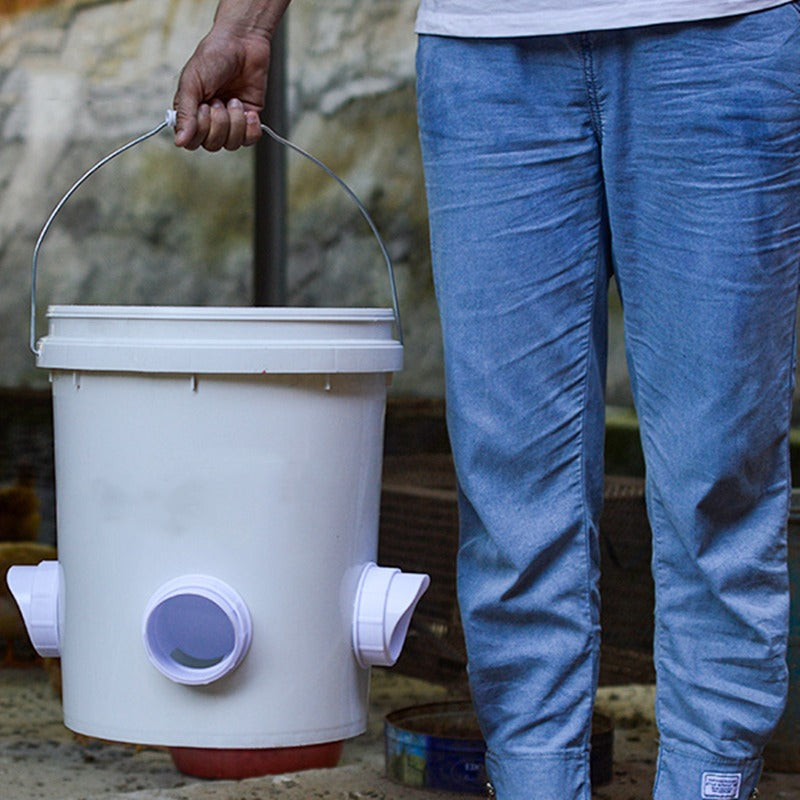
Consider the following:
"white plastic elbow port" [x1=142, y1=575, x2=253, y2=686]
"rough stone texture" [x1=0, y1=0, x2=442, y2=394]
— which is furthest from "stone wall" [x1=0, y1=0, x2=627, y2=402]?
"white plastic elbow port" [x1=142, y1=575, x2=253, y2=686]

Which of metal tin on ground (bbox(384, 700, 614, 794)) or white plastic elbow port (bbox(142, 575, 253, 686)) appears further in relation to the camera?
metal tin on ground (bbox(384, 700, 614, 794))

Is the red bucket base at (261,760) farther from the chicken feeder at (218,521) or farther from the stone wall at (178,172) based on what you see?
the stone wall at (178,172)

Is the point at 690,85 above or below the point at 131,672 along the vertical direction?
above

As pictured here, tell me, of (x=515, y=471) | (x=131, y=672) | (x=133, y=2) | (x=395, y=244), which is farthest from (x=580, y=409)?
(x=133, y=2)

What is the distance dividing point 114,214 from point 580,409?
3.00 m

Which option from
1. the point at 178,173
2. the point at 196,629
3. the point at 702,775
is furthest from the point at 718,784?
the point at 178,173

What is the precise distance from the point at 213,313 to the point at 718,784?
0.78 meters

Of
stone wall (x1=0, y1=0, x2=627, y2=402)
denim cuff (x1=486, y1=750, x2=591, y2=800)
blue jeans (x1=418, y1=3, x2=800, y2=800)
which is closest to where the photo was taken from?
blue jeans (x1=418, y1=3, x2=800, y2=800)

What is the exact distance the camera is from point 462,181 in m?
1.64

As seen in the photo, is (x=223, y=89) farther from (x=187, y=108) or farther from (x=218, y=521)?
(x=218, y=521)

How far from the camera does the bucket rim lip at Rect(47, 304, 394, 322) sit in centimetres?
175

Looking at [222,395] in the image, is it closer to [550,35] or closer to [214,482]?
[214,482]

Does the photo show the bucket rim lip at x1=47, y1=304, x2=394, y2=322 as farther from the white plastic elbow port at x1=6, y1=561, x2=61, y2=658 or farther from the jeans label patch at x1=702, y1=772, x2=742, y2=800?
the jeans label patch at x1=702, y1=772, x2=742, y2=800

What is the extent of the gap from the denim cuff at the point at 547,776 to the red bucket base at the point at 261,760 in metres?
0.68
